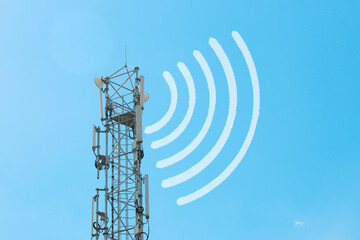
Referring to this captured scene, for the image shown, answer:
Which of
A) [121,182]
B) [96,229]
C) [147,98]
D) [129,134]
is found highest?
[147,98]

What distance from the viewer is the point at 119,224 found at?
34250mm

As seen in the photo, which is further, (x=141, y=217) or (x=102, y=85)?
(x=102, y=85)

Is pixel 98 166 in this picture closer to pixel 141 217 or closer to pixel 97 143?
pixel 97 143

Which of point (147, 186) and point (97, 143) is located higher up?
point (97, 143)

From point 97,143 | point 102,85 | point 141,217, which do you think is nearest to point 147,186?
point 141,217

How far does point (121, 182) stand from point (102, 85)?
562 centimetres

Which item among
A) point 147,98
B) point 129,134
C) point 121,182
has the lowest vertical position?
point 121,182

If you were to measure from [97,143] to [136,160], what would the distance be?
239 cm

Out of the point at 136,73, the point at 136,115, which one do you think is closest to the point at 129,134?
the point at 136,115

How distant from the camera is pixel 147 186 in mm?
34219

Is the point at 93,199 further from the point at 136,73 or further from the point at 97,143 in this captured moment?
the point at 136,73

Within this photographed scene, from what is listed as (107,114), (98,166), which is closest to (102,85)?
(107,114)

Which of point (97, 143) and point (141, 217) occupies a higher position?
point (97, 143)

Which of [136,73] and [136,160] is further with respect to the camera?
[136,73]
